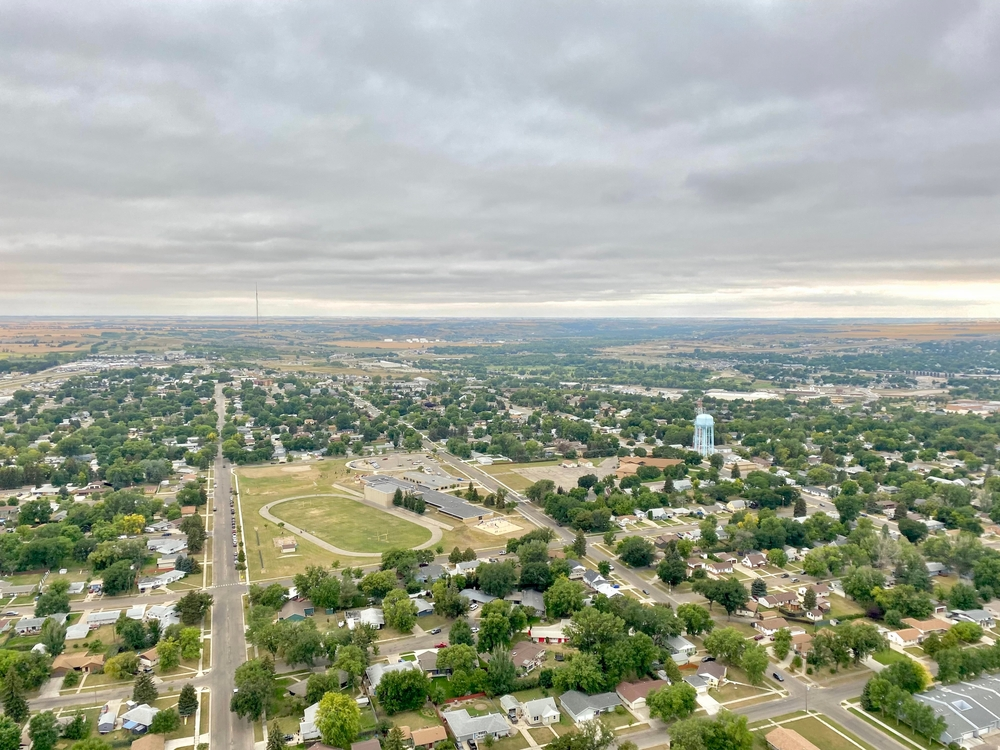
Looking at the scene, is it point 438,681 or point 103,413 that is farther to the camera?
point 103,413

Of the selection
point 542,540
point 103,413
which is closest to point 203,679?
point 542,540

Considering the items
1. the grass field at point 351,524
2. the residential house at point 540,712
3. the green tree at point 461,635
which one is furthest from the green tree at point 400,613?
the grass field at point 351,524

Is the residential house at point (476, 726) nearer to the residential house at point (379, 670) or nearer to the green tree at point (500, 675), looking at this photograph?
the green tree at point (500, 675)

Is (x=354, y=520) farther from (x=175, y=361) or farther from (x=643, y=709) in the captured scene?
(x=175, y=361)

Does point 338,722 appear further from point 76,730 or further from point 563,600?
point 563,600

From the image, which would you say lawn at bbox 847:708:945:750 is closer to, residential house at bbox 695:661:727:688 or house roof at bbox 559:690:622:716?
residential house at bbox 695:661:727:688

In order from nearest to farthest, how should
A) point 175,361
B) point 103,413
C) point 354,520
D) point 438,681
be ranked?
1. point 438,681
2. point 354,520
3. point 103,413
4. point 175,361
